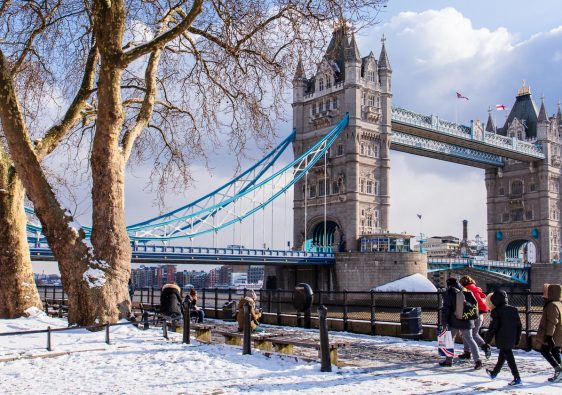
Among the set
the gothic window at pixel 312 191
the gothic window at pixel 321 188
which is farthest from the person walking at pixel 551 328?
the gothic window at pixel 312 191

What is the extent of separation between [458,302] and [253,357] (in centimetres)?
297

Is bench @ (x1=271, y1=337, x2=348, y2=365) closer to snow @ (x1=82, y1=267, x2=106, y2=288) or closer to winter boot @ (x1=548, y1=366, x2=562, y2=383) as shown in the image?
winter boot @ (x1=548, y1=366, x2=562, y2=383)

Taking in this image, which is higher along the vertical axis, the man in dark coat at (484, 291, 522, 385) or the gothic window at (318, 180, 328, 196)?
the gothic window at (318, 180, 328, 196)

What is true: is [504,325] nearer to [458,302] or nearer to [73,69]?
[458,302]

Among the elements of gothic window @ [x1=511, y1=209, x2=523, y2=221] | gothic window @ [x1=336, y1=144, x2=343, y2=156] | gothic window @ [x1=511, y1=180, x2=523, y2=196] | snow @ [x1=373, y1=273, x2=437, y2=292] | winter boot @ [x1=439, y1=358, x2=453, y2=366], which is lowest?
snow @ [x1=373, y1=273, x2=437, y2=292]

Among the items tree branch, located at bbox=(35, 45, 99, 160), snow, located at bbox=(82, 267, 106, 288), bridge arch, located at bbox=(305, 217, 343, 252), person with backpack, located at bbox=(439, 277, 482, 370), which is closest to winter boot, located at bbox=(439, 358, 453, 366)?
person with backpack, located at bbox=(439, 277, 482, 370)

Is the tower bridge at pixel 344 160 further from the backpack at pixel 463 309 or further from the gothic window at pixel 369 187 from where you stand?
the backpack at pixel 463 309

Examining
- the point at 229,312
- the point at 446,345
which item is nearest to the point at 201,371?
the point at 446,345

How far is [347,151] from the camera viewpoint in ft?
200

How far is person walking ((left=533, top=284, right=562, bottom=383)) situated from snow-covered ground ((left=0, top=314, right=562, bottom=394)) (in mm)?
381

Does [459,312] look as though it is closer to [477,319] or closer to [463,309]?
[463,309]

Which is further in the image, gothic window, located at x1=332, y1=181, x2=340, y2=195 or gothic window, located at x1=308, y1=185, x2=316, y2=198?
gothic window, located at x1=308, y1=185, x2=316, y2=198

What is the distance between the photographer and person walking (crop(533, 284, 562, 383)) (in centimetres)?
871

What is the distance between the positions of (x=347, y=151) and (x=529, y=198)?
3397cm
